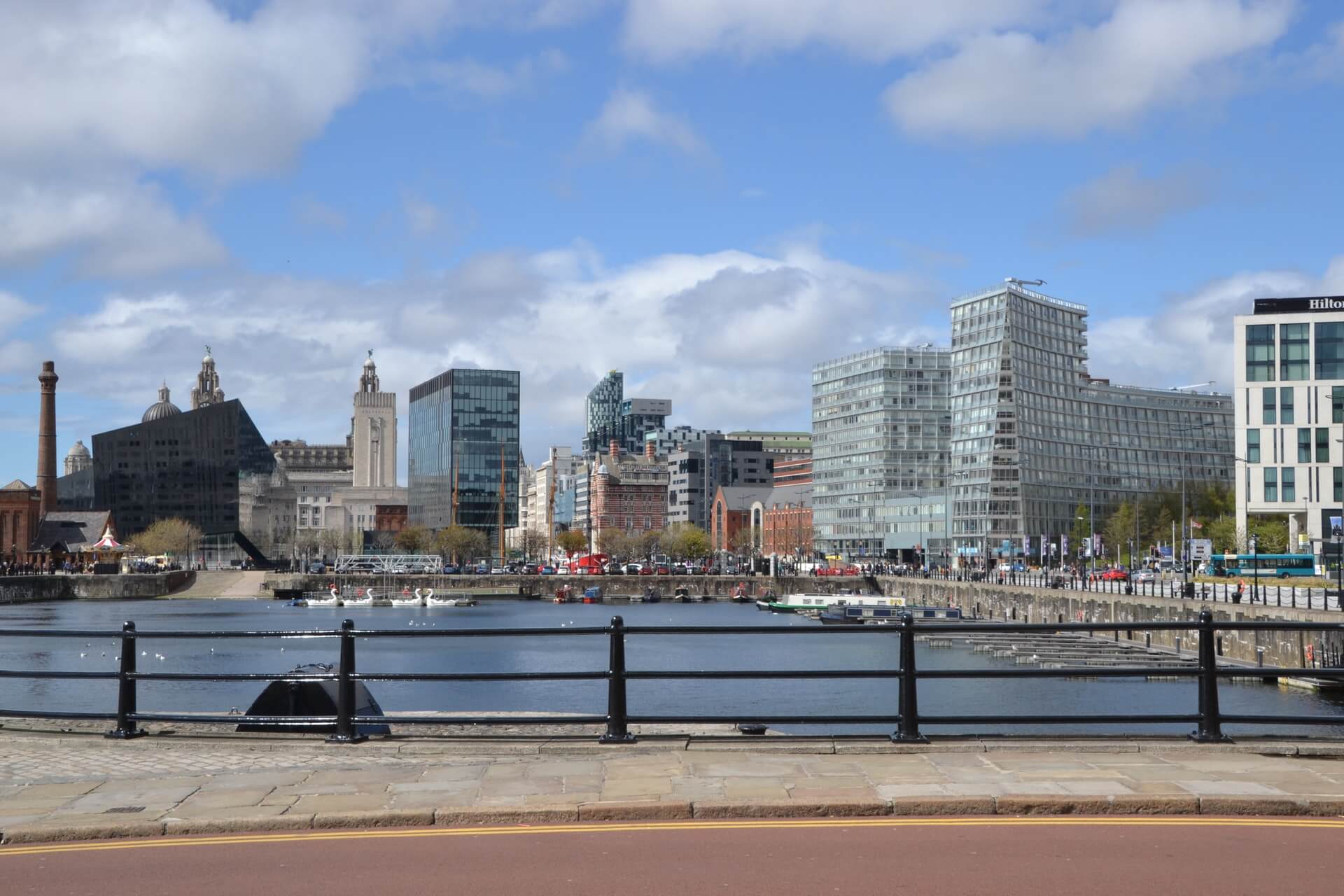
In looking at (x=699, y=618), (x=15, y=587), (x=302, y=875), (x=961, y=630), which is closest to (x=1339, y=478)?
(x=699, y=618)

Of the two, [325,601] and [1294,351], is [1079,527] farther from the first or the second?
[325,601]

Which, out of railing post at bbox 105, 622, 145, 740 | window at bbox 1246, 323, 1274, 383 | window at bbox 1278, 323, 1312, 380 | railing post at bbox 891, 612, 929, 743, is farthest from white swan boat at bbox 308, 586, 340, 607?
railing post at bbox 891, 612, 929, 743

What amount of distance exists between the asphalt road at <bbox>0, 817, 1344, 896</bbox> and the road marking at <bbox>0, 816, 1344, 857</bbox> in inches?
1.0

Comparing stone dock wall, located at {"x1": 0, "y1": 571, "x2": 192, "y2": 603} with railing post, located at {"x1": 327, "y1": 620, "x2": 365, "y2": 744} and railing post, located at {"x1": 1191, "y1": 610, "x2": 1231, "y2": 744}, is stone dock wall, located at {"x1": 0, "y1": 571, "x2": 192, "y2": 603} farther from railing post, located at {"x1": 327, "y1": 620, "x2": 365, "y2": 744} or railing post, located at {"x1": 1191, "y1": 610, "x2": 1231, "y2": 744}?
railing post, located at {"x1": 1191, "y1": 610, "x2": 1231, "y2": 744}

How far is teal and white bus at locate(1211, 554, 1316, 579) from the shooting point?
103 m

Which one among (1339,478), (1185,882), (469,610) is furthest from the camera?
(469,610)

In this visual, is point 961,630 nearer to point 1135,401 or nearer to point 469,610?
point 469,610

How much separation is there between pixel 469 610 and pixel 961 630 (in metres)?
138

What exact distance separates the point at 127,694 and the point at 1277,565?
105676mm

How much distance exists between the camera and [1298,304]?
122m

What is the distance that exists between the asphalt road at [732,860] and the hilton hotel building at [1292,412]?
117 meters

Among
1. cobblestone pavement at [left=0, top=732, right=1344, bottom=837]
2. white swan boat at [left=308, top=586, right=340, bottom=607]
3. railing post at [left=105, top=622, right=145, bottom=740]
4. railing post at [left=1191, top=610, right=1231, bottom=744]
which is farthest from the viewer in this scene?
white swan boat at [left=308, top=586, right=340, bottom=607]

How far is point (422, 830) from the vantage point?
11109mm

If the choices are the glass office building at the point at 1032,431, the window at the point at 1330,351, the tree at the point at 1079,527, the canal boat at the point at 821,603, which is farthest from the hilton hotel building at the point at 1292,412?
the glass office building at the point at 1032,431
